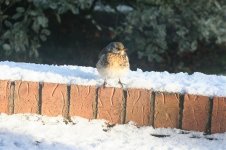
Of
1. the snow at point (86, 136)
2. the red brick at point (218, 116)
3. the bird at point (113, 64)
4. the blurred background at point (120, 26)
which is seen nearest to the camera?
the snow at point (86, 136)

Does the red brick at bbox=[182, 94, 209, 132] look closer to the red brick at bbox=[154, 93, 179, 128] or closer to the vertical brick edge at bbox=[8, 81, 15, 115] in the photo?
the red brick at bbox=[154, 93, 179, 128]

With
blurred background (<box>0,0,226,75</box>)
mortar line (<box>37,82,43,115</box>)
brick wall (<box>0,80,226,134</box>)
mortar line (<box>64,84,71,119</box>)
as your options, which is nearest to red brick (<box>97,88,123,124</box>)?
brick wall (<box>0,80,226,134</box>)

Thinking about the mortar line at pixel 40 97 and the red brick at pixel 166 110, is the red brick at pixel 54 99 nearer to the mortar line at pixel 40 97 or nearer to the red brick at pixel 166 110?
the mortar line at pixel 40 97

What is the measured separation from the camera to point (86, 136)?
2562mm

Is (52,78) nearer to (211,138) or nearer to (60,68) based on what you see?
(60,68)

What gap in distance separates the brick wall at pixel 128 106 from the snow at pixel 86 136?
0.04 m

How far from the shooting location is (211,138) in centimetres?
269

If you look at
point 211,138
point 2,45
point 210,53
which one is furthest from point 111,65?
point 210,53

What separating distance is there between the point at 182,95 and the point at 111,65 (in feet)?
1.70

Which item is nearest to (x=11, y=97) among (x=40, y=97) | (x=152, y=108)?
(x=40, y=97)

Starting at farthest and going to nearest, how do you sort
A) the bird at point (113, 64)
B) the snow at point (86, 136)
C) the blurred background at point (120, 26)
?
the blurred background at point (120, 26) → the bird at point (113, 64) → the snow at point (86, 136)

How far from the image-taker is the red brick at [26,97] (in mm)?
2734

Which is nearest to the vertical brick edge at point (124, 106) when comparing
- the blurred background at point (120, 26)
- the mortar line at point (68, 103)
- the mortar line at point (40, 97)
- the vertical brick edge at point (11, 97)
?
the mortar line at point (68, 103)

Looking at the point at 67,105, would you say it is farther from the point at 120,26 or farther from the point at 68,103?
→ the point at 120,26
